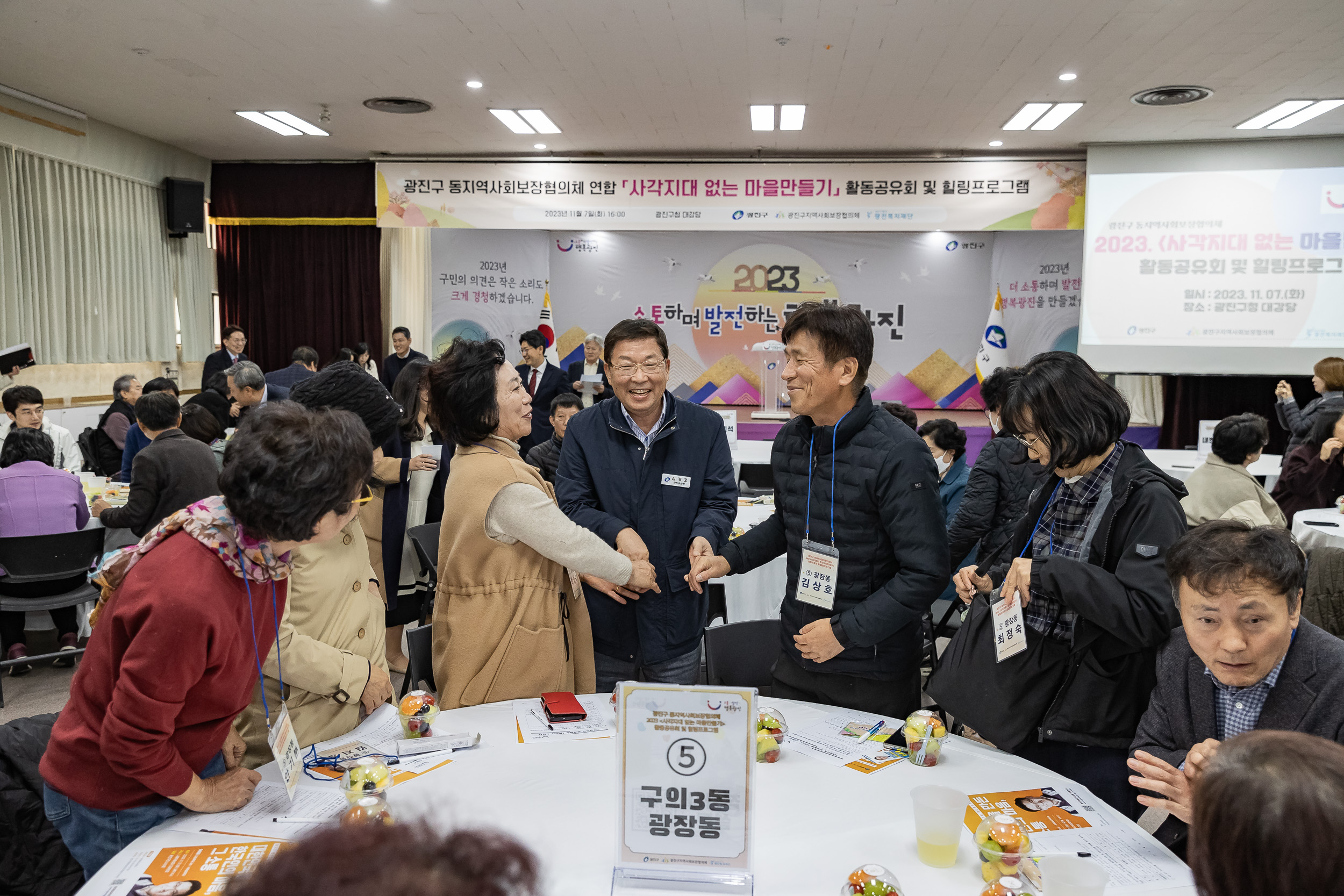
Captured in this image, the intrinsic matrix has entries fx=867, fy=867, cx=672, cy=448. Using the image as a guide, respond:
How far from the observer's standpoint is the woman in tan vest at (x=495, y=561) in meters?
2.07

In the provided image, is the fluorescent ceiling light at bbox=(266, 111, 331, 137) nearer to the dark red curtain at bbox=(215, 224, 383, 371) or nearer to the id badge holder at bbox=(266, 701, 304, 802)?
the dark red curtain at bbox=(215, 224, 383, 371)

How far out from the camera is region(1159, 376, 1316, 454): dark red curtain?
8609 millimetres

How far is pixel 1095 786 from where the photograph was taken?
180cm

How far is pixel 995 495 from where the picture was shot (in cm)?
376

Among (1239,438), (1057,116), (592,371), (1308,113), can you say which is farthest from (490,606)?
(1308,113)

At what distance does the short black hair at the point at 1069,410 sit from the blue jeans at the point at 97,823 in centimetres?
179

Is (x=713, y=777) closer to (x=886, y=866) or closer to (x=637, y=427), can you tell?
(x=886, y=866)

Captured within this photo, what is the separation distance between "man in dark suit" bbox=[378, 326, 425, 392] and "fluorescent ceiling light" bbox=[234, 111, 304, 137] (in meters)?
1.97

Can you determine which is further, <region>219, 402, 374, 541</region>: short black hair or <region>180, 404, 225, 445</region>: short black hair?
<region>180, 404, 225, 445</region>: short black hair

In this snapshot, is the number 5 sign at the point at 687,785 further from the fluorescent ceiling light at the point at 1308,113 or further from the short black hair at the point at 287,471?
the fluorescent ceiling light at the point at 1308,113

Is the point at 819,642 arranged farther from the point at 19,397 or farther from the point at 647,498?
the point at 19,397

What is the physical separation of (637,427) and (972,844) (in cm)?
140

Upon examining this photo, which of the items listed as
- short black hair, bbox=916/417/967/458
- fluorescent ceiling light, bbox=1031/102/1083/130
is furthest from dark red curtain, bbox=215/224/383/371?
short black hair, bbox=916/417/967/458

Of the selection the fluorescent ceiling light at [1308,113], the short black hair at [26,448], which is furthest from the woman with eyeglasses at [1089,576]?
the fluorescent ceiling light at [1308,113]
